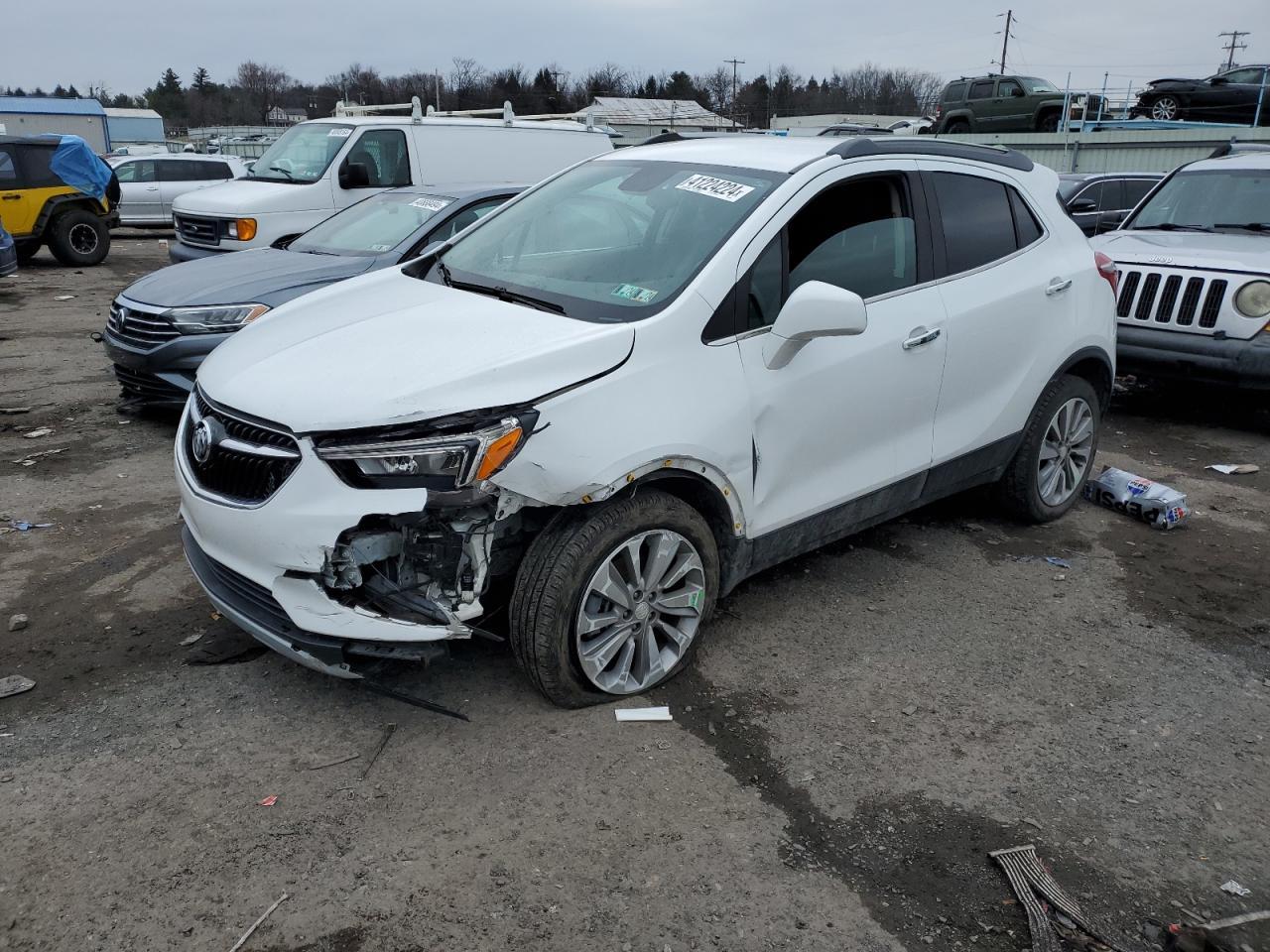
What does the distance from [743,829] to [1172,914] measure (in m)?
1.19

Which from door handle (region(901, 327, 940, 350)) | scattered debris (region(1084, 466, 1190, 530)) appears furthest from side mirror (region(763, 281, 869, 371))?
scattered debris (region(1084, 466, 1190, 530))

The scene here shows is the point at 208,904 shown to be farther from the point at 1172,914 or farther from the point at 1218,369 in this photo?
the point at 1218,369

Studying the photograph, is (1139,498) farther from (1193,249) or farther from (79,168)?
(79,168)

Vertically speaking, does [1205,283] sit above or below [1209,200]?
below

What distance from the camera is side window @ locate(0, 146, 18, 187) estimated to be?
14.5 meters

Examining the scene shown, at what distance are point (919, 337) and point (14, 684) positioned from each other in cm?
383

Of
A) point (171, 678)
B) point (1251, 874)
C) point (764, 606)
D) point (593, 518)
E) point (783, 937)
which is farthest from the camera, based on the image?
point (764, 606)

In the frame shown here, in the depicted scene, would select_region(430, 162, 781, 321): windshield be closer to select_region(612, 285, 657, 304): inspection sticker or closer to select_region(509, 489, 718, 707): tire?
select_region(612, 285, 657, 304): inspection sticker

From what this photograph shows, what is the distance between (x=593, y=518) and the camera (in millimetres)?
3234

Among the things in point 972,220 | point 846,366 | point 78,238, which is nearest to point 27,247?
point 78,238

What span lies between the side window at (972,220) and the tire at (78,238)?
51.2 ft

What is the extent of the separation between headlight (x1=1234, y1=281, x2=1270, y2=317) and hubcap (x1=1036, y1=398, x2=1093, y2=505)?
2.49m

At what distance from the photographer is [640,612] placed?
11.4 feet

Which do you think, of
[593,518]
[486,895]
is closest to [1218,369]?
[593,518]
